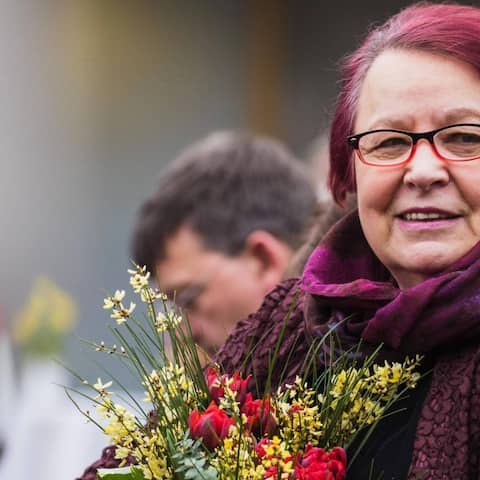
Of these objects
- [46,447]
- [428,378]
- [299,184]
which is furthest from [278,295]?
[46,447]

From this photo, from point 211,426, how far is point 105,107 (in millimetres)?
6736

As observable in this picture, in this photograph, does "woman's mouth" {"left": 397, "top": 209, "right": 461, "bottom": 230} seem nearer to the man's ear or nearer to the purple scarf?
the purple scarf

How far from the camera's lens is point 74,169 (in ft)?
28.1

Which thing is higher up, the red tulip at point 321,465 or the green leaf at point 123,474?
the green leaf at point 123,474

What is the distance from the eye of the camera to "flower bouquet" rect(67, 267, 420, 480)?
6.40ft

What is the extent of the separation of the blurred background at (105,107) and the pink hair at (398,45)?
5707 millimetres

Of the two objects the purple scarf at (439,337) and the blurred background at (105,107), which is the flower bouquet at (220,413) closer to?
the purple scarf at (439,337)

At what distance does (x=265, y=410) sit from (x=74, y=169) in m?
6.64

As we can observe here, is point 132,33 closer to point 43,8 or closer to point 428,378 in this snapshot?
point 43,8

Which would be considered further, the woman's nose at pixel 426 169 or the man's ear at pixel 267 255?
the man's ear at pixel 267 255

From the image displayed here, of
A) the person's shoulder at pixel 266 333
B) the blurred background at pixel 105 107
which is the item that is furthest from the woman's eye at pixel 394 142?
the blurred background at pixel 105 107

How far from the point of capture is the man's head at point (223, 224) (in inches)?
145

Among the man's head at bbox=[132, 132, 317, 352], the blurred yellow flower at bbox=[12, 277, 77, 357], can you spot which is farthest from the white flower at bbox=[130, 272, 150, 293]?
the blurred yellow flower at bbox=[12, 277, 77, 357]

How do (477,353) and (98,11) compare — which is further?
(98,11)
